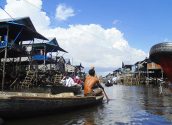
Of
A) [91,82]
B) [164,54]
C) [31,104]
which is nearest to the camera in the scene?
[164,54]

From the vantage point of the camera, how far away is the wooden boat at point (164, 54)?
604cm

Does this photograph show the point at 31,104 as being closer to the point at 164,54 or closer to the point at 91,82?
the point at 91,82

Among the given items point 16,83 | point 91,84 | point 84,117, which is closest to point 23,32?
point 16,83

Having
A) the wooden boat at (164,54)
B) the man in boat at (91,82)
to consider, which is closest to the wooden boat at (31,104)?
the man in boat at (91,82)

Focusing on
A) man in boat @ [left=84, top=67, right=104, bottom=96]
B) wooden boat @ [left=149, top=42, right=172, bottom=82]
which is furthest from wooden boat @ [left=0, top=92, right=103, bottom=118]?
wooden boat @ [left=149, top=42, right=172, bottom=82]

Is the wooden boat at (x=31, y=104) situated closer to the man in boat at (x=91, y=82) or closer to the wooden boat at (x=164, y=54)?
the man in boat at (x=91, y=82)

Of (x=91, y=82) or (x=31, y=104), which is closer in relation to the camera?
(x=31, y=104)

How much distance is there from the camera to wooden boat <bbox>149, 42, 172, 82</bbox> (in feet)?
19.8

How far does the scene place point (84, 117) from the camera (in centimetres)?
1013

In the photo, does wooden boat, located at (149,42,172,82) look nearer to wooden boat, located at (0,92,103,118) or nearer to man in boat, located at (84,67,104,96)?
wooden boat, located at (0,92,103,118)

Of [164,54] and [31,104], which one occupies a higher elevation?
[164,54]

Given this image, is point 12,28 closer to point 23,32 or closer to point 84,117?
point 23,32

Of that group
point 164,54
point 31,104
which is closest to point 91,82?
point 31,104

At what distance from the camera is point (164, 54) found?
241 inches
